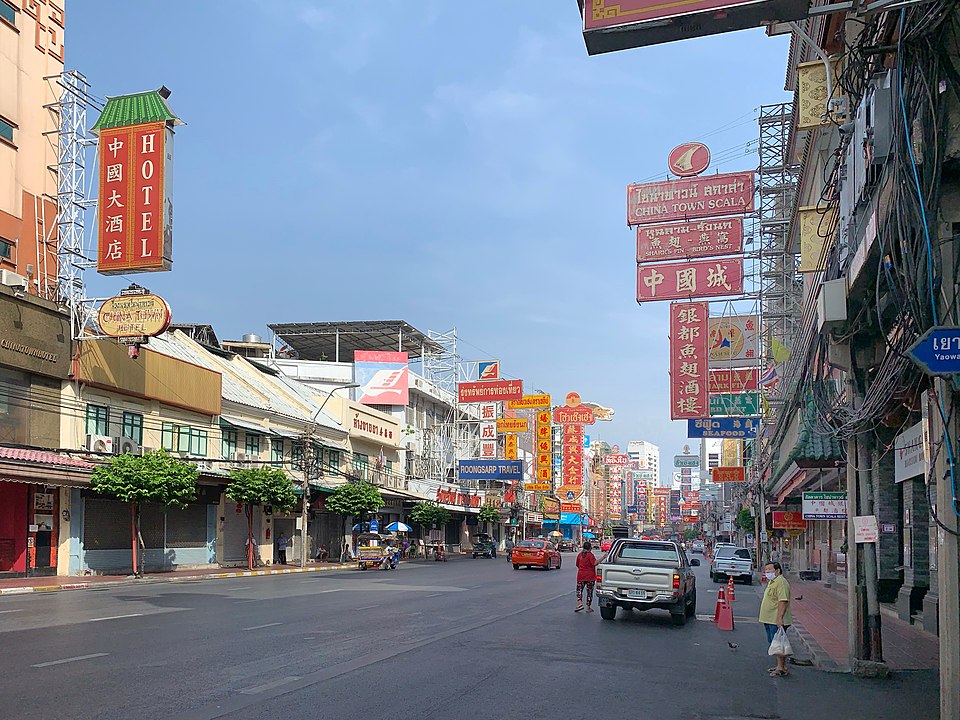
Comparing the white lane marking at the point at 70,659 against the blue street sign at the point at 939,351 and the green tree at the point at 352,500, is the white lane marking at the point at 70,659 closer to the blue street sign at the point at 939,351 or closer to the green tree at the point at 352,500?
the blue street sign at the point at 939,351

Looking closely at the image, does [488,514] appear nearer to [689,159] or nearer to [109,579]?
[689,159]

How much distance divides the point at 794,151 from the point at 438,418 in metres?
52.1

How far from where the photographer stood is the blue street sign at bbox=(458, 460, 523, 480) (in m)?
69.7

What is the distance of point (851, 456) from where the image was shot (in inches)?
586

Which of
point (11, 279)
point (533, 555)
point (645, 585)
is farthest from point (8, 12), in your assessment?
point (533, 555)

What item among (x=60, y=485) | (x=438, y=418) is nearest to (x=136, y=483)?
(x=60, y=485)

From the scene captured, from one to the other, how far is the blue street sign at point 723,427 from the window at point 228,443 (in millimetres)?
21486

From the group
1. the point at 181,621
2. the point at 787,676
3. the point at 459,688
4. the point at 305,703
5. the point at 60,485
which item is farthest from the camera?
the point at 60,485

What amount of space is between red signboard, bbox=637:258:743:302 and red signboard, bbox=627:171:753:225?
90.5 inches

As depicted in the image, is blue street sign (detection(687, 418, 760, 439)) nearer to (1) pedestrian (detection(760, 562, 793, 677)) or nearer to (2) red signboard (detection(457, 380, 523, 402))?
(1) pedestrian (detection(760, 562, 793, 677))

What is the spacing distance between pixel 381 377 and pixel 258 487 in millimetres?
33212

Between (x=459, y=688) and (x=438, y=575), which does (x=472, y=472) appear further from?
(x=459, y=688)

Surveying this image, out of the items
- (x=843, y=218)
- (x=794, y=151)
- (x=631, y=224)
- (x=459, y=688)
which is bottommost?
(x=459, y=688)

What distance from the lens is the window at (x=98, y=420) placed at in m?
35.8
